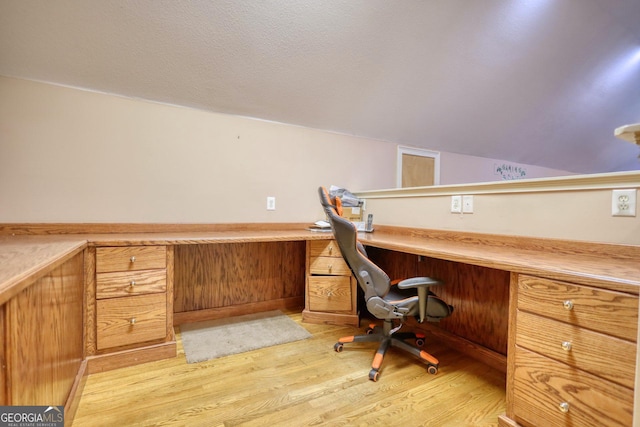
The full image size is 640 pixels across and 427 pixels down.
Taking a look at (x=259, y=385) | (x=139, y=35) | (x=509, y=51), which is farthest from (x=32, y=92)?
(x=509, y=51)

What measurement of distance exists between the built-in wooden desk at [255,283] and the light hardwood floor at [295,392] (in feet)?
0.58

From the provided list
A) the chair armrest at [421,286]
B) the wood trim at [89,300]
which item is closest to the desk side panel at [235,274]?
the wood trim at [89,300]

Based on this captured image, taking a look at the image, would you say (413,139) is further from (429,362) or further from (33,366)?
(33,366)

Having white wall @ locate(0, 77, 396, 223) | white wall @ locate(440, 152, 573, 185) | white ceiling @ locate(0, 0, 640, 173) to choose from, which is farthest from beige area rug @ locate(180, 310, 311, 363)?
white wall @ locate(440, 152, 573, 185)

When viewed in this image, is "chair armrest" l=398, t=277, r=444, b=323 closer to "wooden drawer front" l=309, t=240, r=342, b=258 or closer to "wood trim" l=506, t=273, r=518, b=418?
"wood trim" l=506, t=273, r=518, b=418

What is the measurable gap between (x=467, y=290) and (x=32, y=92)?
3.14 meters

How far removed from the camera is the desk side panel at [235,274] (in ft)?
7.57

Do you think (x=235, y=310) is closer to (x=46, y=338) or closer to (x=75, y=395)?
(x=75, y=395)

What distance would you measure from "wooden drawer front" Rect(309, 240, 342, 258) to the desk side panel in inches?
19.3

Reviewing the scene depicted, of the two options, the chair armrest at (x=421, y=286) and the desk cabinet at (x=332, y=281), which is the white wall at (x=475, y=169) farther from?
the chair armrest at (x=421, y=286)

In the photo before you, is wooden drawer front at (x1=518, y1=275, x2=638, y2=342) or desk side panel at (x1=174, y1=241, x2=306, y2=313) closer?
wooden drawer front at (x1=518, y1=275, x2=638, y2=342)

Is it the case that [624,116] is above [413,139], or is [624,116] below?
above

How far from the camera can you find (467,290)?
191 centimetres

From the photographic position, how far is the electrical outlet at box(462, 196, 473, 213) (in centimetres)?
186
